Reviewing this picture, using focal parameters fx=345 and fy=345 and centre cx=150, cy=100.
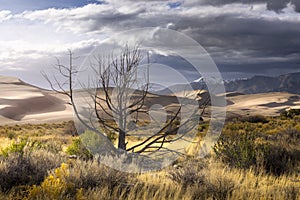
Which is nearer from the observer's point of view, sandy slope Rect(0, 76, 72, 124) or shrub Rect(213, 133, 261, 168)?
shrub Rect(213, 133, 261, 168)

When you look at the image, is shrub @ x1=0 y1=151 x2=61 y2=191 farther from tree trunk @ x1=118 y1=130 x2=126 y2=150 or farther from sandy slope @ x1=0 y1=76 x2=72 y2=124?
sandy slope @ x1=0 y1=76 x2=72 y2=124

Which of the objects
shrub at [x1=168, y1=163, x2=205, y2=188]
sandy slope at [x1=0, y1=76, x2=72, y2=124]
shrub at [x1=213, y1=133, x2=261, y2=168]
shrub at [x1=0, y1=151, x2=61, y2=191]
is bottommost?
sandy slope at [x1=0, y1=76, x2=72, y2=124]

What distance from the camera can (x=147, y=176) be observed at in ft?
24.9

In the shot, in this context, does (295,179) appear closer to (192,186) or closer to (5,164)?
(192,186)

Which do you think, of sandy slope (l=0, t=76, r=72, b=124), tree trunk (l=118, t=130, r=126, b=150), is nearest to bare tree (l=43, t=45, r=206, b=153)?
tree trunk (l=118, t=130, r=126, b=150)

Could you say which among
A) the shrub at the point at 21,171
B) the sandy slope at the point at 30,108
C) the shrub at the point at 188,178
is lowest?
the sandy slope at the point at 30,108

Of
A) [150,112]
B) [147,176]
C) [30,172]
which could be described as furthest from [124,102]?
[30,172]

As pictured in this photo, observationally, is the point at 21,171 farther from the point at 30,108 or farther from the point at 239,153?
the point at 30,108

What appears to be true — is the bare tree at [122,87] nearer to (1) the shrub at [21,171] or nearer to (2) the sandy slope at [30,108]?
(1) the shrub at [21,171]

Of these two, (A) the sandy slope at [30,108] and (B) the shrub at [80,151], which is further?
(A) the sandy slope at [30,108]

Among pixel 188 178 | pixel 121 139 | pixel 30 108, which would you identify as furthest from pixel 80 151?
pixel 30 108

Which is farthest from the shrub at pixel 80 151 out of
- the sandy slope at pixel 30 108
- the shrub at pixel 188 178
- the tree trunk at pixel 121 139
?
the sandy slope at pixel 30 108

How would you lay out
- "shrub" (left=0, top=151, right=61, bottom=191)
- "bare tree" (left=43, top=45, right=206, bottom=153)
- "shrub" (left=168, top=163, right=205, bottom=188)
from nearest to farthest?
"shrub" (left=0, top=151, right=61, bottom=191)
"shrub" (left=168, top=163, right=205, bottom=188)
"bare tree" (left=43, top=45, right=206, bottom=153)

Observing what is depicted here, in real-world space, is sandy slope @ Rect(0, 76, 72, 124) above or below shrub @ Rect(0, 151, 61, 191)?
below
